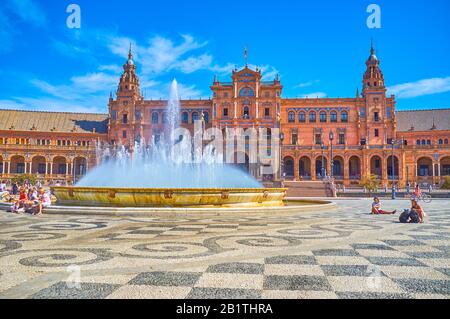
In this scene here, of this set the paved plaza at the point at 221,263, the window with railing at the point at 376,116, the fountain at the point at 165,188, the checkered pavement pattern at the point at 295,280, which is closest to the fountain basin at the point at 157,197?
the fountain at the point at 165,188

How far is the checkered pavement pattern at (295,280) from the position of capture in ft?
14.0

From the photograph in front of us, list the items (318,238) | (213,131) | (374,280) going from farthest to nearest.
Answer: (213,131) → (318,238) → (374,280)

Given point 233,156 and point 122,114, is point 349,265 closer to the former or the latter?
point 233,156

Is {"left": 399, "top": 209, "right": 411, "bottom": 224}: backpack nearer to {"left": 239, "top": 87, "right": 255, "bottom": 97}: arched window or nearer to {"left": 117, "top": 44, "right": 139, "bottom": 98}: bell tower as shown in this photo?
{"left": 239, "top": 87, "right": 255, "bottom": 97}: arched window

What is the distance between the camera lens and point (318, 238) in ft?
28.7

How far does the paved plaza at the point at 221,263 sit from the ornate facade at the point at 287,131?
56.2 meters

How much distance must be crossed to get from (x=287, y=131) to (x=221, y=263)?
6938 cm

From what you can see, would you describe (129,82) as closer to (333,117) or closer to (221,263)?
(333,117)

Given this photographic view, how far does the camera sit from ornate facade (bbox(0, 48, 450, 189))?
222 feet

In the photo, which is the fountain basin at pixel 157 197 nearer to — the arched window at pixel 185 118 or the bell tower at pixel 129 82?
the arched window at pixel 185 118

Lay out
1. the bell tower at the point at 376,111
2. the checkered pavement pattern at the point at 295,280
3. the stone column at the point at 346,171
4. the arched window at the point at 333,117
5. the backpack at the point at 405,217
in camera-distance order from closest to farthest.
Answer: the checkered pavement pattern at the point at 295,280
the backpack at the point at 405,217
the stone column at the point at 346,171
the bell tower at the point at 376,111
the arched window at the point at 333,117

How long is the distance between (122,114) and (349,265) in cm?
7514

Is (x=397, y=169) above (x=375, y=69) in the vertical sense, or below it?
below
